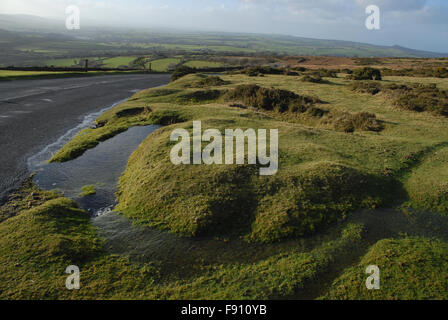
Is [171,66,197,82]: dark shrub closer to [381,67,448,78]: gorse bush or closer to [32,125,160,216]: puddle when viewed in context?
[32,125,160,216]: puddle

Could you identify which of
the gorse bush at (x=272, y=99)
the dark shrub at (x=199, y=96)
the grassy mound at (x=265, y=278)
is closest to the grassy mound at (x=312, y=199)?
the grassy mound at (x=265, y=278)

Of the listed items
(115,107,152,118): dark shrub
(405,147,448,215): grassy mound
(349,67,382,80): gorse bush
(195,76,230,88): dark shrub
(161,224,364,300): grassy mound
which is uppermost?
(349,67,382,80): gorse bush

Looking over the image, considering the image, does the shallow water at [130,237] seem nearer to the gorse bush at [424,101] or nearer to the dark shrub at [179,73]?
the gorse bush at [424,101]

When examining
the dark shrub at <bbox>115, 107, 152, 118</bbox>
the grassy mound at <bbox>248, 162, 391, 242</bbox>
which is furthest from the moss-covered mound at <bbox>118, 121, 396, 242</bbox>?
the dark shrub at <bbox>115, 107, 152, 118</bbox>

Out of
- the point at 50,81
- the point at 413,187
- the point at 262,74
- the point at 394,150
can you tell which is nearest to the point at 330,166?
the point at 413,187

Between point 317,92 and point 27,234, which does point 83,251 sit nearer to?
point 27,234
